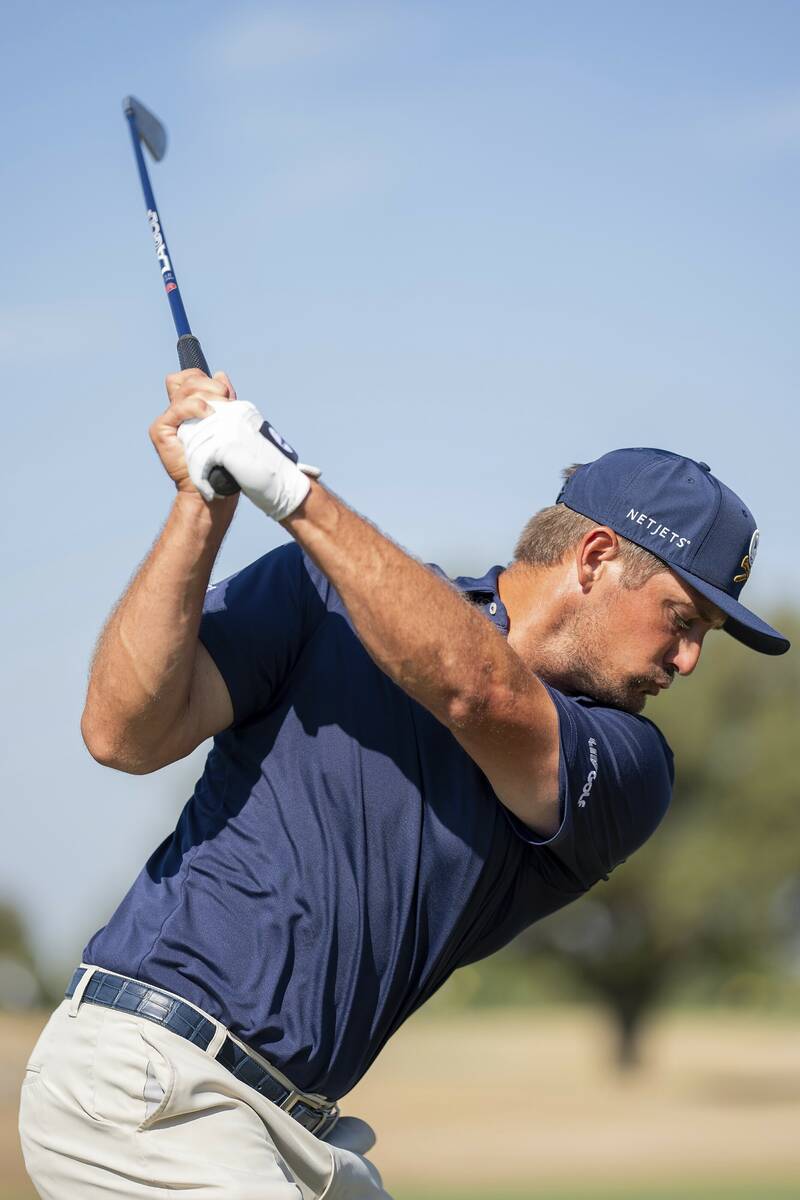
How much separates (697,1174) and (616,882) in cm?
814

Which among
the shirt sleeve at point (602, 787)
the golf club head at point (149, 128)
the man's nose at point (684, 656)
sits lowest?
the shirt sleeve at point (602, 787)

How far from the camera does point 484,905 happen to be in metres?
3.90

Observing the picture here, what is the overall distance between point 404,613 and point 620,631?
927 mm

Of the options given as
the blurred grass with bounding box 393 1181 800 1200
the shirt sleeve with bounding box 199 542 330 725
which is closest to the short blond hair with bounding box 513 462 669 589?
the shirt sleeve with bounding box 199 542 330 725

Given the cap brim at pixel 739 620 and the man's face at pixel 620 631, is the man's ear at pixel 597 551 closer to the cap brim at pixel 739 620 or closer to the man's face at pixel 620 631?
the man's face at pixel 620 631

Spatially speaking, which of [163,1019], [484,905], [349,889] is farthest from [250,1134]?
[484,905]

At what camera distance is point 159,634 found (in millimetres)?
3352

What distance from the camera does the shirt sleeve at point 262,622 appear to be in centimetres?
359

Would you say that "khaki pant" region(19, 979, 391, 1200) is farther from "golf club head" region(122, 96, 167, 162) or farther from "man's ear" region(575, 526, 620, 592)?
"golf club head" region(122, 96, 167, 162)

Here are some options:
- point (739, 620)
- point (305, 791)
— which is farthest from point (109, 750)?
point (739, 620)

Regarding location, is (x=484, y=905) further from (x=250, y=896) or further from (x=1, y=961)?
(x=1, y=961)

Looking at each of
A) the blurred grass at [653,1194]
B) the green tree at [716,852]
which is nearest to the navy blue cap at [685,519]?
the blurred grass at [653,1194]

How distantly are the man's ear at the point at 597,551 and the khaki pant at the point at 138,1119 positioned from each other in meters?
1.53

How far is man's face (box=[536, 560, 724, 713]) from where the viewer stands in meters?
3.99
